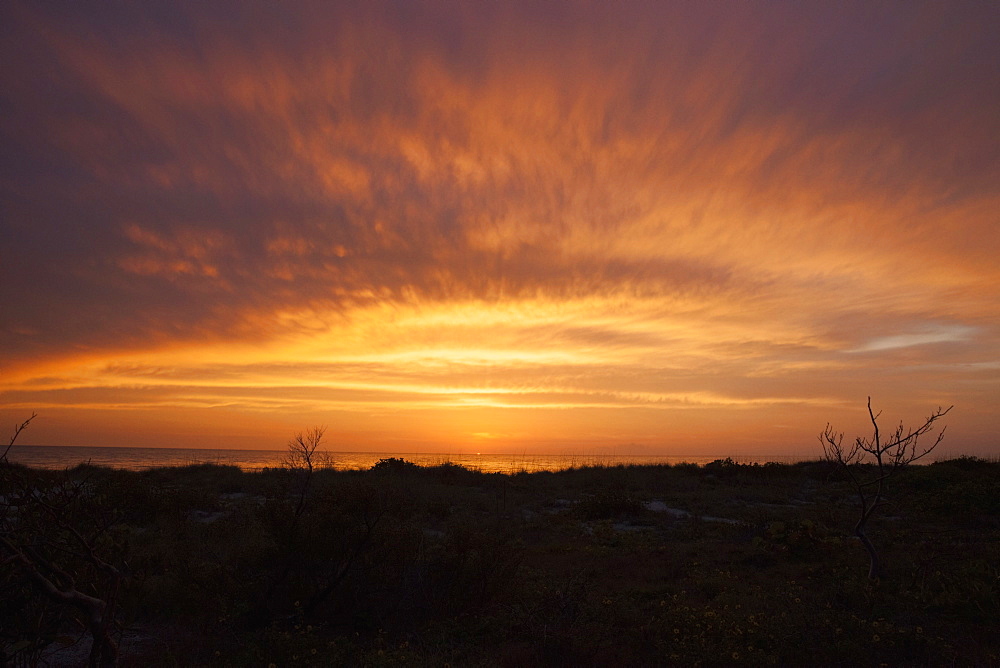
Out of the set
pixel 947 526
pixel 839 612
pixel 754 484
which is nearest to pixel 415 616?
pixel 839 612

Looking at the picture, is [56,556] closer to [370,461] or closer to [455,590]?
[455,590]

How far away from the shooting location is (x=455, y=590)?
10172 millimetres

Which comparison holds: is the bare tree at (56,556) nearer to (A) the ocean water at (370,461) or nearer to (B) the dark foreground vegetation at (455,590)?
(B) the dark foreground vegetation at (455,590)

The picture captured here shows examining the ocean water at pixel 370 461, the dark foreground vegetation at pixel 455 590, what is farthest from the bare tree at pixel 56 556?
the ocean water at pixel 370 461

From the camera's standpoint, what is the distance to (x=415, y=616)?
9570mm

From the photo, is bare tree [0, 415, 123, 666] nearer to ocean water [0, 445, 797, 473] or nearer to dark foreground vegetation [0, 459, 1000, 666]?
dark foreground vegetation [0, 459, 1000, 666]

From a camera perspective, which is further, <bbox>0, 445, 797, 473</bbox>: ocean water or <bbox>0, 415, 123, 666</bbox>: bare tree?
<bbox>0, 445, 797, 473</bbox>: ocean water

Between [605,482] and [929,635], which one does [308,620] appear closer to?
[929,635]

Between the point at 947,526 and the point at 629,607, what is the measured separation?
12.4 meters

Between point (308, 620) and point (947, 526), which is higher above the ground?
point (947, 526)

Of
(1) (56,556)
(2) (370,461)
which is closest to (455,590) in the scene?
(1) (56,556)

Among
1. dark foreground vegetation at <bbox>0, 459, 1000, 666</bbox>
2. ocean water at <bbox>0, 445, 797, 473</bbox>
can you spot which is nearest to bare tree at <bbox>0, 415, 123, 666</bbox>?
dark foreground vegetation at <bbox>0, 459, 1000, 666</bbox>

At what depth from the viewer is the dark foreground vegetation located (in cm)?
529

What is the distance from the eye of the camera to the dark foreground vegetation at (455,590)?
5.29 m
